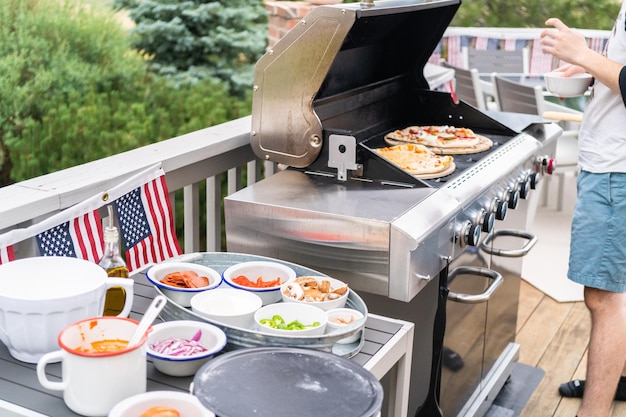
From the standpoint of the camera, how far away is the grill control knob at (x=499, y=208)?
2.69 meters

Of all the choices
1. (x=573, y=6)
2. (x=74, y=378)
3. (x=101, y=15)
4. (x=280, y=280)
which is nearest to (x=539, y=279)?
(x=280, y=280)

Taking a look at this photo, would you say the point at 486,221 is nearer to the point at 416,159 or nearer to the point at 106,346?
the point at 416,159

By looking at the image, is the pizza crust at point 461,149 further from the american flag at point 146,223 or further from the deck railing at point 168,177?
the american flag at point 146,223

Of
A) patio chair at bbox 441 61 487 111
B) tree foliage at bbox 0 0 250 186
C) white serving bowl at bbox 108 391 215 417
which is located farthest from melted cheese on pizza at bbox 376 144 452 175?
patio chair at bbox 441 61 487 111

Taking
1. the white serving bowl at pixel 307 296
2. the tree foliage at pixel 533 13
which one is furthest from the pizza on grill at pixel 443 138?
the tree foliage at pixel 533 13

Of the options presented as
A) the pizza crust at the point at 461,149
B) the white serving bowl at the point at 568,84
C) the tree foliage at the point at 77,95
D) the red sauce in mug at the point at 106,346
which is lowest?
the tree foliage at the point at 77,95

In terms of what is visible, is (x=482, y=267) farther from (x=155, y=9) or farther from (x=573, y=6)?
(x=573, y=6)

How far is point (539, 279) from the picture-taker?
471cm

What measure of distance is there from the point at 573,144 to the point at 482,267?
9.53 feet

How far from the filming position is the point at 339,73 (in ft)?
9.49

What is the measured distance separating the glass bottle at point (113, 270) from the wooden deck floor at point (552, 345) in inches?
79.1

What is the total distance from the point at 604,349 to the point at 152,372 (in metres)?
1.90

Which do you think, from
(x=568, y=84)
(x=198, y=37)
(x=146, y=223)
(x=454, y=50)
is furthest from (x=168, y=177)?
(x=454, y=50)

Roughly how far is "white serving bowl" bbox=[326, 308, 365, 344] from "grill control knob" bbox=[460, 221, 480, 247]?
0.64m
